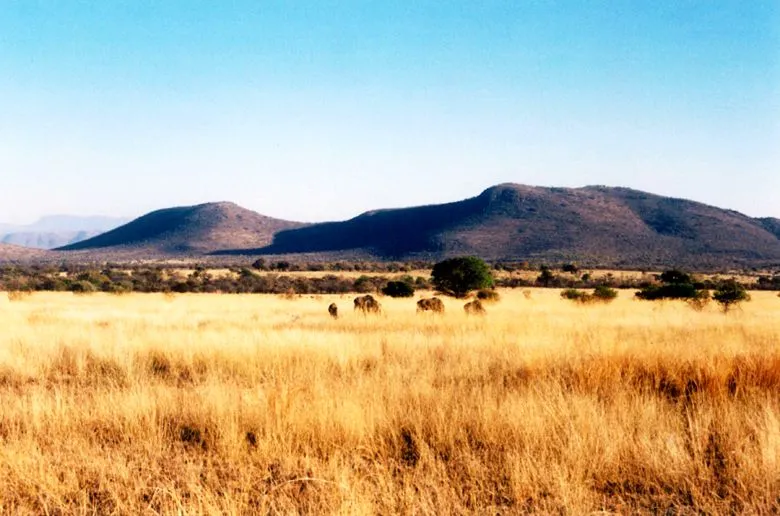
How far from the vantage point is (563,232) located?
354ft

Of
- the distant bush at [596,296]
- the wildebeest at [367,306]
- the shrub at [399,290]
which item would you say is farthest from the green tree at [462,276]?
the wildebeest at [367,306]

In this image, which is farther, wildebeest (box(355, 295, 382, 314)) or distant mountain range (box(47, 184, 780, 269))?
distant mountain range (box(47, 184, 780, 269))

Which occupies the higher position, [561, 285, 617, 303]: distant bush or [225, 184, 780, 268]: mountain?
[225, 184, 780, 268]: mountain

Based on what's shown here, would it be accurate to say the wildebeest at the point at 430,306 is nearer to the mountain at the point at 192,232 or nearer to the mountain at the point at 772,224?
the mountain at the point at 192,232

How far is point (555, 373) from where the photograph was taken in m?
7.51

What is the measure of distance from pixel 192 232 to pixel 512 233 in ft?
269

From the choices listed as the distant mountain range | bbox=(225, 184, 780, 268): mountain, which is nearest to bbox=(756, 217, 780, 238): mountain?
the distant mountain range

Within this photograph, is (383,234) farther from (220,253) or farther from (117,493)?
(117,493)

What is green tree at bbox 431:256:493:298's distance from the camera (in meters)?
30.3

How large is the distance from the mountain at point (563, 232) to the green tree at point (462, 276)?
202ft

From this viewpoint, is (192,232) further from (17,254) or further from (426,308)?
(426,308)

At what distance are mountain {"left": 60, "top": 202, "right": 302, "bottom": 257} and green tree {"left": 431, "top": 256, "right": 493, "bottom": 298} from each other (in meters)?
112

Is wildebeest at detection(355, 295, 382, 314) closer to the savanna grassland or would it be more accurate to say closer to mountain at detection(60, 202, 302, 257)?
the savanna grassland

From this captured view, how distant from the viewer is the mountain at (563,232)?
324 feet
